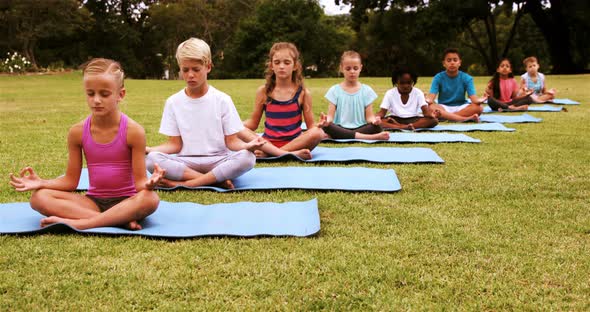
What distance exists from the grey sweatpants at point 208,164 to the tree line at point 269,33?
2535 cm

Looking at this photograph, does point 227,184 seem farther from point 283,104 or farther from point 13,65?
point 13,65

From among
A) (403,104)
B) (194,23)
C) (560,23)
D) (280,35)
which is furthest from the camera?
(194,23)

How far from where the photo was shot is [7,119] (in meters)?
9.10

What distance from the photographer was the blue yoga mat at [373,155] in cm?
544

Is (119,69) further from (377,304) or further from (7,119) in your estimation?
(7,119)

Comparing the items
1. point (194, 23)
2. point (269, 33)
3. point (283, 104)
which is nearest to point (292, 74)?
point (283, 104)

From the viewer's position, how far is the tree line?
2938 cm

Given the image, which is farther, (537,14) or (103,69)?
(537,14)

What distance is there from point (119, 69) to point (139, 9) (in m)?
42.4

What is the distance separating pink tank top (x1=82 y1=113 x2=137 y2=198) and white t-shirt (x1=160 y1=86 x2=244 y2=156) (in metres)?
1.15

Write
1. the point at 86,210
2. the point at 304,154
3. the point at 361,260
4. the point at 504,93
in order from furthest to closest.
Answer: the point at 504,93 < the point at 304,154 < the point at 86,210 < the point at 361,260

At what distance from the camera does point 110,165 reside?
3.31 metres

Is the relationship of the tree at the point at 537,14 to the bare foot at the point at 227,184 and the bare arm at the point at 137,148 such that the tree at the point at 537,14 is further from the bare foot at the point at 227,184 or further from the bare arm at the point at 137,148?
the bare arm at the point at 137,148

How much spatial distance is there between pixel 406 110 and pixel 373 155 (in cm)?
255
